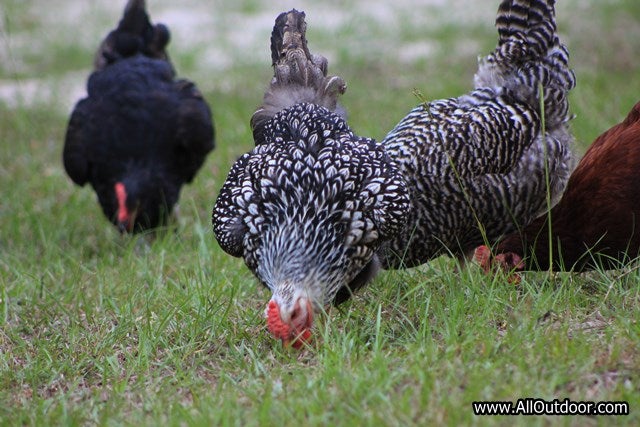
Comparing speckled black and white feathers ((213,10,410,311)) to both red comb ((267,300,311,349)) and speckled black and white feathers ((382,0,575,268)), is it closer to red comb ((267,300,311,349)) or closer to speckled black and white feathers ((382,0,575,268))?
red comb ((267,300,311,349))

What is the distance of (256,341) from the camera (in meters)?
3.52

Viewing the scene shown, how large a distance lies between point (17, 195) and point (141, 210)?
1192 mm

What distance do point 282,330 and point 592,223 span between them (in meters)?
1.75

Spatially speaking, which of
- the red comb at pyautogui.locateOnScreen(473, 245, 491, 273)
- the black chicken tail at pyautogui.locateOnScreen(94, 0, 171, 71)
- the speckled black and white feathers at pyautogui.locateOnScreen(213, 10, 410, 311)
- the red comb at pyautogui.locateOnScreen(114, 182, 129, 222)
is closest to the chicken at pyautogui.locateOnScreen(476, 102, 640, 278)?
the red comb at pyautogui.locateOnScreen(473, 245, 491, 273)

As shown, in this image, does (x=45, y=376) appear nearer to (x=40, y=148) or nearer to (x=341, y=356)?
(x=341, y=356)

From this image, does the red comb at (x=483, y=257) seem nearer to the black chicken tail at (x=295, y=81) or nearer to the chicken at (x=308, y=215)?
the chicken at (x=308, y=215)

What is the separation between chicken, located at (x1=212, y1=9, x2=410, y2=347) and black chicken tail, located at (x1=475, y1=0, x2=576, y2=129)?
1152 millimetres

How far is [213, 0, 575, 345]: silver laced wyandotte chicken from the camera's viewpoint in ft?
11.2

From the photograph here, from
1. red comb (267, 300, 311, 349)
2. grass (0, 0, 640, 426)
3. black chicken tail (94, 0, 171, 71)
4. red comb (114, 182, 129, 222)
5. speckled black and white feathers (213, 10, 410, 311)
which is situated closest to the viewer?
grass (0, 0, 640, 426)

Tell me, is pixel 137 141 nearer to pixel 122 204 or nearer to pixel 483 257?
pixel 122 204

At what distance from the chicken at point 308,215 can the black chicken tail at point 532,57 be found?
1.15 m

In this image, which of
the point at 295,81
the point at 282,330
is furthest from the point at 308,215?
the point at 295,81

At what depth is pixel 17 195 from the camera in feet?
21.0

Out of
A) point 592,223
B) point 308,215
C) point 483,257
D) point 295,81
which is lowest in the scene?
point 483,257
